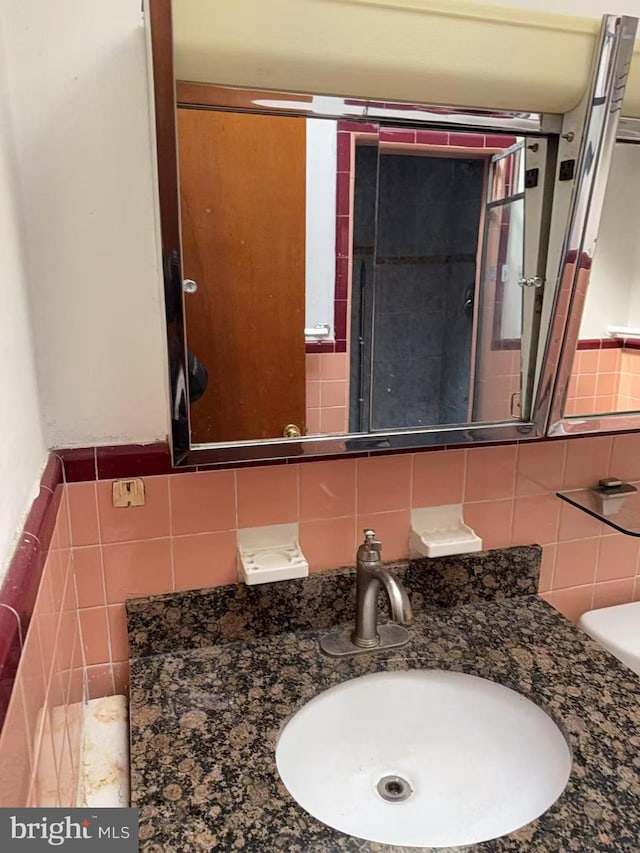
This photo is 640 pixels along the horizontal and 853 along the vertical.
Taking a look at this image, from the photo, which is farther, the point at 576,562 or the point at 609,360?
the point at 576,562

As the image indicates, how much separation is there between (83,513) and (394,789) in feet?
2.06

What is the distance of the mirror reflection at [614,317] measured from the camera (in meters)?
1.00

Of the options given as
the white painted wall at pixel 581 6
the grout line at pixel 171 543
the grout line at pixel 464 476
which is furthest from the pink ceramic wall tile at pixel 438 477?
the white painted wall at pixel 581 6

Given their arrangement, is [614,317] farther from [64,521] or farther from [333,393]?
[64,521]

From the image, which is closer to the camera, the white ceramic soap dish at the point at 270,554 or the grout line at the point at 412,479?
the white ceramic soap dish at the point at 270,554

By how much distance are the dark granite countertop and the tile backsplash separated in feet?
0.15

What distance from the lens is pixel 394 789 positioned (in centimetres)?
90

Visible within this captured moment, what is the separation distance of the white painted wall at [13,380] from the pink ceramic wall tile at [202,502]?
212 millimetres

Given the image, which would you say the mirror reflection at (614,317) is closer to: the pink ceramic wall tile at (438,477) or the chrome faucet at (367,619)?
the pink ceramic wall tile at (438,477)

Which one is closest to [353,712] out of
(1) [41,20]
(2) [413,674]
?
(2) [413,674]

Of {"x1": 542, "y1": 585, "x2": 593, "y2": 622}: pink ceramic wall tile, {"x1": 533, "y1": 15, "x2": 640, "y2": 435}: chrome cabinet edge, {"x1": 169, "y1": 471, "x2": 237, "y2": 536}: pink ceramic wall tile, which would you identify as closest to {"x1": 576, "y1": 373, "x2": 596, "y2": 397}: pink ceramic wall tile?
{"x1": 533, "y1": 15, "x2": 640, "y2": 435}: chrome cabinet edge

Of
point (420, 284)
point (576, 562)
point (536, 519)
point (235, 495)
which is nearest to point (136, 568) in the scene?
point (235, 495)

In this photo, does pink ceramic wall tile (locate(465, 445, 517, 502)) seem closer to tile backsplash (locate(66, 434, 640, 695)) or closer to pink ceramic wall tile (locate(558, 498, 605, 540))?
tile backsplash (locate(66, 434, 640, 695))

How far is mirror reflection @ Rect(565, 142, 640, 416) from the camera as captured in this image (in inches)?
39.3
